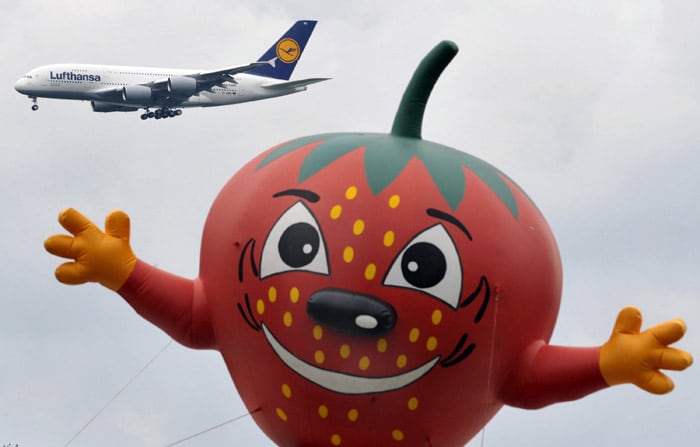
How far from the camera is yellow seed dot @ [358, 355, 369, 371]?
9203 mm

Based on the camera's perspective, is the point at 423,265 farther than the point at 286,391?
No

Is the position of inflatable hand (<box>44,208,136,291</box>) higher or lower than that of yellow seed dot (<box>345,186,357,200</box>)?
lower

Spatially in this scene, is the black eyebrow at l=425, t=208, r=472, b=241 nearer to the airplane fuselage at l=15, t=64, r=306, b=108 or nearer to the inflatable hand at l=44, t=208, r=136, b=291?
the inflatable hand at l=44, t=208, r=136, b=291

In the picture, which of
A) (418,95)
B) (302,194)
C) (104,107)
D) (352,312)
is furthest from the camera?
(104,107)

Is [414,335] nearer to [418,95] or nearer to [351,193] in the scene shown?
[351,193]

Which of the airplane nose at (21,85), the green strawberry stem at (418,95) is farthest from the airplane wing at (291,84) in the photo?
the green strawberry stem at (418,95)

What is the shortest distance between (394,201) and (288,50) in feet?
143

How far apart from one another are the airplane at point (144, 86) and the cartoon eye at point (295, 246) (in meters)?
34.1

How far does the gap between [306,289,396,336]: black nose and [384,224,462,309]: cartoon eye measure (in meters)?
0.21

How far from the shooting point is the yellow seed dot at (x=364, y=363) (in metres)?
9.20

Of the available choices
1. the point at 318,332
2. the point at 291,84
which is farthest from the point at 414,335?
the point at 291,84

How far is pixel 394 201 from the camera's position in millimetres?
9312

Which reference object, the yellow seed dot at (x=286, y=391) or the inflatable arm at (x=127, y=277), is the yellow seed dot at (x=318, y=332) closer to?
the yellow seed dot at (x=286, y=391)

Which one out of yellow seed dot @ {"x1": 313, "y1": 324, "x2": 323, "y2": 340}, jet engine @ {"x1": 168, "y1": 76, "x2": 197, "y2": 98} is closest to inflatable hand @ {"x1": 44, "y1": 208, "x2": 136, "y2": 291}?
yellow seed dot @ {"x1": 313, "y1": 324, "x2": 323, "y2": 340}
